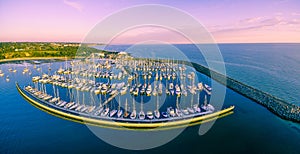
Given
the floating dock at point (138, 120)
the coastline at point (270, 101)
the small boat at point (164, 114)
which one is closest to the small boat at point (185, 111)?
the floating dock at point (138, 120)

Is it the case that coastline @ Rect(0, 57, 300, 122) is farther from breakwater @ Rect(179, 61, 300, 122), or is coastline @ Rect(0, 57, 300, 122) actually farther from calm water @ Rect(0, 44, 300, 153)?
calm water @ Rect(0, 44, 300, 153)

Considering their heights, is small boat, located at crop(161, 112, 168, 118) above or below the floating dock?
above

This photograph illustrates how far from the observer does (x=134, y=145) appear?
13133 millimetres

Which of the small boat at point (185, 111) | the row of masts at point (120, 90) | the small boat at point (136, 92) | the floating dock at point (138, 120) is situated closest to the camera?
the floating dock at point (138, 120)

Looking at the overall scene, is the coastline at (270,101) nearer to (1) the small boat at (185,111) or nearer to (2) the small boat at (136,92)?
(1) the small boat at (185,111)

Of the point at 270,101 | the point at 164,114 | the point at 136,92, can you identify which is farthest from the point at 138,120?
the point at 270,101

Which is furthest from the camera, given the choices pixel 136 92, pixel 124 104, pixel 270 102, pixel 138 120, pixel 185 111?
pixel 136 92

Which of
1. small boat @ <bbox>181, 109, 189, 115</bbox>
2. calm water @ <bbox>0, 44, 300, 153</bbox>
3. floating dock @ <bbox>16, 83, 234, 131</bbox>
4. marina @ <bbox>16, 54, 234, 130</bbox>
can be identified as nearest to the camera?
calm water @ <bbox>0, 44, 300, 153</bbox>

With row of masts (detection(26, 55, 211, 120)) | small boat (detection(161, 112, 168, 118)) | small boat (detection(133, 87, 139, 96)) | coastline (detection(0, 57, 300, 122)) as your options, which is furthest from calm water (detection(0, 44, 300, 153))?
small boat (detection(133, 87, 139, 96))

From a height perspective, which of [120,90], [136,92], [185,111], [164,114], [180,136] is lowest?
[180,136]

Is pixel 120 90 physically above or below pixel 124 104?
above

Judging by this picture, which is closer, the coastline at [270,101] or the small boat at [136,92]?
the coastline at [270,101]

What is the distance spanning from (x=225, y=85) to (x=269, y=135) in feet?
50.5

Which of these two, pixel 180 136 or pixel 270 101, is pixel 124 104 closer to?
pixel 180 136
